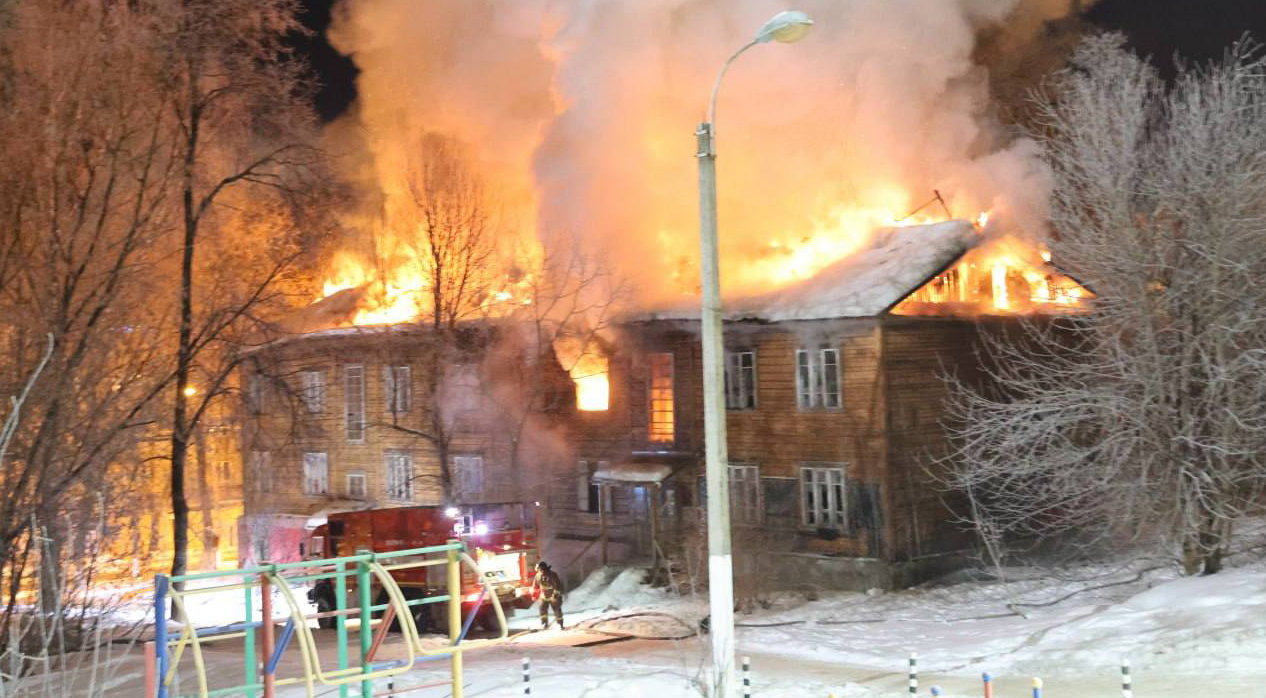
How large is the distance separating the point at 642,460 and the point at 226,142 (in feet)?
39.6

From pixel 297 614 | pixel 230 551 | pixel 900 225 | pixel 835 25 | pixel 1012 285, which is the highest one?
pixel 835 25

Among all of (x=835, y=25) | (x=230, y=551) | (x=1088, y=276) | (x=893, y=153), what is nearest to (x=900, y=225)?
(x=893, y=153)

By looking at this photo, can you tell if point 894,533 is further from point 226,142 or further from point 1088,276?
point 226,142

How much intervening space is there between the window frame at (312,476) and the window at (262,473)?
5.18ft

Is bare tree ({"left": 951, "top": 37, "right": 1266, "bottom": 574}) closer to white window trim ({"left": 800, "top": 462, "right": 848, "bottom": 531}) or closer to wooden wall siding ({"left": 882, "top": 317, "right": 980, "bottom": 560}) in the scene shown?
wooden wall siding ({"left": 882, "top": 317, "right": 980, "bottom": 560})

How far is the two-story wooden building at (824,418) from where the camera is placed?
24.5 metres

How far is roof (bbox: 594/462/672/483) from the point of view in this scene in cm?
2717

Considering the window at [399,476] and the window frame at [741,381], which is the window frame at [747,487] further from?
the window at [399,476]

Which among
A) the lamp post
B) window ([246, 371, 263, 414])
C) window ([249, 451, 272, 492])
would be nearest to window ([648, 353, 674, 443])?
window ([246, 371, 263, 414])

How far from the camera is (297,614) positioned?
871cm

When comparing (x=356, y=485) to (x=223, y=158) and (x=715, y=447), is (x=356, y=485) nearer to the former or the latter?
(x=223, y=158)

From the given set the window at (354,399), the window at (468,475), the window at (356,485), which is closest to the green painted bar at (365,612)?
the window at (468,475)

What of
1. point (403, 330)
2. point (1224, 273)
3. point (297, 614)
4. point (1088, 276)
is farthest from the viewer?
point (403, 330)

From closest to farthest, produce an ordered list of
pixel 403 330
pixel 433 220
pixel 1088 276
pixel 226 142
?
pixel 1088 276
pixel 226 142
pixel 433 220
pixel 403 330
